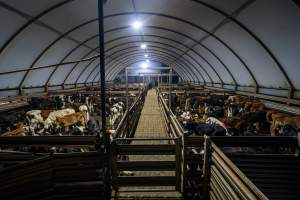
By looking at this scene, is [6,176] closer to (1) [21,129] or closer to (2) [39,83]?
(1) [21,129]

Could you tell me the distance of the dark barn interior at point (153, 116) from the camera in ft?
14.2

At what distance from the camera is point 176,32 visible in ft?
48.7

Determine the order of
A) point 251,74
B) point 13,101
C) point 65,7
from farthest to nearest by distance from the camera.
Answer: point 251,74 → point 13,101 → point 65,7

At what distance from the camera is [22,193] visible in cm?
385

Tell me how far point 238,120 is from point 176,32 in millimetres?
7403

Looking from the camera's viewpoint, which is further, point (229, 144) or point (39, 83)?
point (39, 83)

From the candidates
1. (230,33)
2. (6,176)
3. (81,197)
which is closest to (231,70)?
(230,33)

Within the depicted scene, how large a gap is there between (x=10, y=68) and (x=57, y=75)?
21.0 ft

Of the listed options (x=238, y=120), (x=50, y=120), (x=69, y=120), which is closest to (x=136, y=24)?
(x=69, y=120)

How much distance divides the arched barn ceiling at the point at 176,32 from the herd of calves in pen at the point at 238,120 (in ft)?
4.32

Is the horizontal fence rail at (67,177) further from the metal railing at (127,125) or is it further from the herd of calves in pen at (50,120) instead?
the herd of calves in pen at (50,120)

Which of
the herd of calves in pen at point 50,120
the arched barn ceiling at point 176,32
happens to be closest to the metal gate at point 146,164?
the herd of calves in pen at point 50,120

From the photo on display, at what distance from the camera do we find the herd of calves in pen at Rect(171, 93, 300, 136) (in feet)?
23.7

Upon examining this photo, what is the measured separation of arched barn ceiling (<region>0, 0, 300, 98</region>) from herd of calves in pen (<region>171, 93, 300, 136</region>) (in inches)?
51.9
